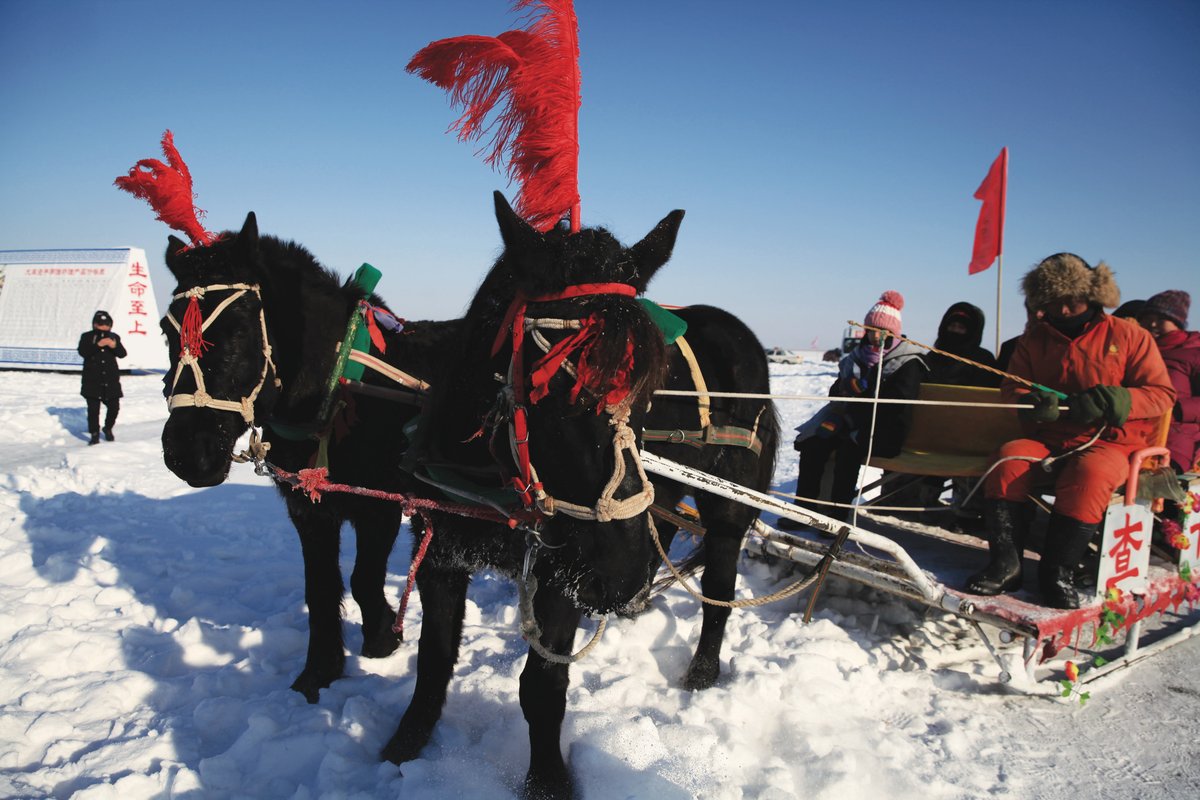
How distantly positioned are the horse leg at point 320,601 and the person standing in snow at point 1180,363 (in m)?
4.75

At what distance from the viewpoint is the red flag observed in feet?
17.9

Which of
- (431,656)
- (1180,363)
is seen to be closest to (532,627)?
(431,656)

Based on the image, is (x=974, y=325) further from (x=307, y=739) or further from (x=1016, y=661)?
(x=307, y=739)

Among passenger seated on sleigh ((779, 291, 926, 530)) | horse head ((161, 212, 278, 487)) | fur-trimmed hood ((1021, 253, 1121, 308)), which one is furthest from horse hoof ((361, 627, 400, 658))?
fur-trimmed hood ((1021, 253, 1121, 308))

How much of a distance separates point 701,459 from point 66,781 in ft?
9.28

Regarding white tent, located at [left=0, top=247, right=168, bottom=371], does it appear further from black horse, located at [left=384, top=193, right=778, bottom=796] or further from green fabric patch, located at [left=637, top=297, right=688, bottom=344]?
green fabric patch, located at [left=637, top=297, right=688, bottom=344]

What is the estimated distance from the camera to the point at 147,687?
3057 mm

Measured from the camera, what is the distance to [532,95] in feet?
7.11

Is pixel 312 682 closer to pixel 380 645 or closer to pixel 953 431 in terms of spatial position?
pixel 380 645

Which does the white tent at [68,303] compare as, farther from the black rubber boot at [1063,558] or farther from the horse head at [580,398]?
the black rubber boot at [1063,558]

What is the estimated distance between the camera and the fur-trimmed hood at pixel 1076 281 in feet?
11.5

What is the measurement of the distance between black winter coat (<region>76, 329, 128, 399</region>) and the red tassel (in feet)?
28.9

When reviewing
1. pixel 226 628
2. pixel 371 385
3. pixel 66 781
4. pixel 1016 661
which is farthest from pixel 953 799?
pixel 226 628

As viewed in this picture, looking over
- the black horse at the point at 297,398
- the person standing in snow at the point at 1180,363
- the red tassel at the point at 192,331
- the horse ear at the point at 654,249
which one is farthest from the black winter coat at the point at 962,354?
the red tassel at the point at 192,331
